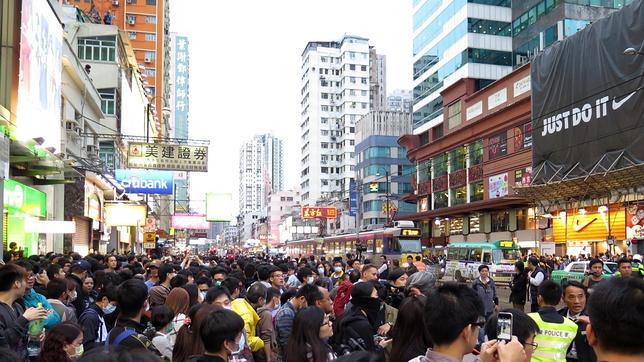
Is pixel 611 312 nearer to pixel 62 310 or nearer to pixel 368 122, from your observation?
pixel 62 310

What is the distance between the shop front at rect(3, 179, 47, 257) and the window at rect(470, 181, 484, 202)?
3667 cm

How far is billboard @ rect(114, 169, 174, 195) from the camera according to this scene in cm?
3272

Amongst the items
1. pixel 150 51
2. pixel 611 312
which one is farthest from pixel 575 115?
pixel 150 51

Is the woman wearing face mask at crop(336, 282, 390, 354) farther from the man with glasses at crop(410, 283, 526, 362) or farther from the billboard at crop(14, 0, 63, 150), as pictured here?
the billboard at crop(14, 0, 63, 150)

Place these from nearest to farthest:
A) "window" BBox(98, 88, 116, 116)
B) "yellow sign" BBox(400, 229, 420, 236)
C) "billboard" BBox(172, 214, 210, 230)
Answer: "yellow sign" BBox(400, 229, 420, 236), "window" BBox(98, 88, 116, 116), "billboard" BBox(172, 214, 210, 230)

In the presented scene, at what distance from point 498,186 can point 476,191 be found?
4597 millimetres

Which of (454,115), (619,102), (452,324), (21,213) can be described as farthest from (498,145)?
(452,324)

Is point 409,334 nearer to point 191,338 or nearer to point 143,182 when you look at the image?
point 191,338

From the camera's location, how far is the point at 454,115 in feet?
199

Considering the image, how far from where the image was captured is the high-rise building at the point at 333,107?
435ft

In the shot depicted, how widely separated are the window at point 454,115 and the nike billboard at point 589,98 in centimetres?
1590

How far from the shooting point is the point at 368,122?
→ 100000mm

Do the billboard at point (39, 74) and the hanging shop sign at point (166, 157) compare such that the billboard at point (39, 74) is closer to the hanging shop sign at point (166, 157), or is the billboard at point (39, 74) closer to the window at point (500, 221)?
the hanging shop sign at point (166, 157)

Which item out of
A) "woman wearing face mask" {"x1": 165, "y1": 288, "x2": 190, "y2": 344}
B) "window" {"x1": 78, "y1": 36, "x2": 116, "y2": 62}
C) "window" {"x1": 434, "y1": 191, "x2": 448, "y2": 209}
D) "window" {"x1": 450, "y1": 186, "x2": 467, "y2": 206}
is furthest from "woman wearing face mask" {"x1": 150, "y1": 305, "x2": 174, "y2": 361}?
"window" {"x1": 434, "y1": 191, "x2": 448, "y2": 209}
